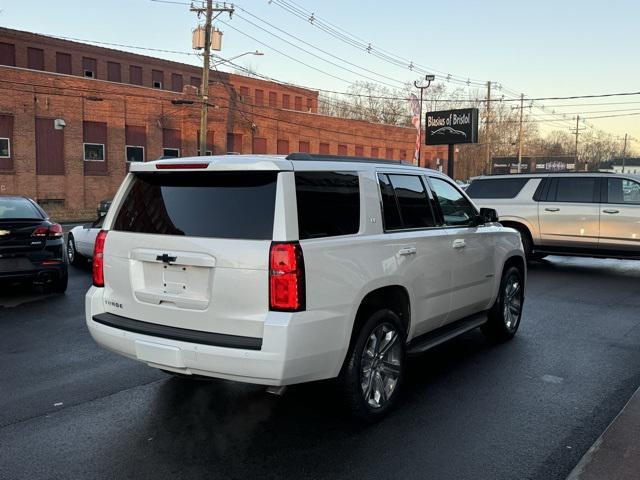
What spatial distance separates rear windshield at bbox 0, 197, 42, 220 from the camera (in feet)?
27.8

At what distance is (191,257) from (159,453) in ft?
4.19

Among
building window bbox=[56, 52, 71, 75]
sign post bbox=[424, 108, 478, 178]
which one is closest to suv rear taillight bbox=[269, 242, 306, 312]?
sign post bbox=[424, 108, 478, 178]

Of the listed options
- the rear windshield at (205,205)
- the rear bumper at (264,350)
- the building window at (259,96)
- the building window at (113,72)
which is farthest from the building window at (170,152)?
the building window at (259,96)

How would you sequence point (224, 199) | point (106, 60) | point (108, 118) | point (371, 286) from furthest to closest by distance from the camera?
point (106, 60) < point (108, 118) < point (371, 286) < point (224, 199)

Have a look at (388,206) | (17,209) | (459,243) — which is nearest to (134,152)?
(17,209)

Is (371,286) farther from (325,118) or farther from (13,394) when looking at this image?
(325,118)

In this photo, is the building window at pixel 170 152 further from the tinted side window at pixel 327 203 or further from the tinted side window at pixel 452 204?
the tinted side window at pixel 327 203

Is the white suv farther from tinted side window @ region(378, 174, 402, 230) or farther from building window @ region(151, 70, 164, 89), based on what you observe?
building window @ region(151, 70, 164, 89)

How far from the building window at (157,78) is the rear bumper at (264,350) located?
59.4 meters

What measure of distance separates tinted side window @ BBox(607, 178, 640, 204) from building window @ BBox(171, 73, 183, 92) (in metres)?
55.0

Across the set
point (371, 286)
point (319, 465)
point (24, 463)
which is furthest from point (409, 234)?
point (24, 463)

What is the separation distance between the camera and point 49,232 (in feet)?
28.2

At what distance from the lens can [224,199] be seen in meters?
3.81

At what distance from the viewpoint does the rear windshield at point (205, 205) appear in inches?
144
